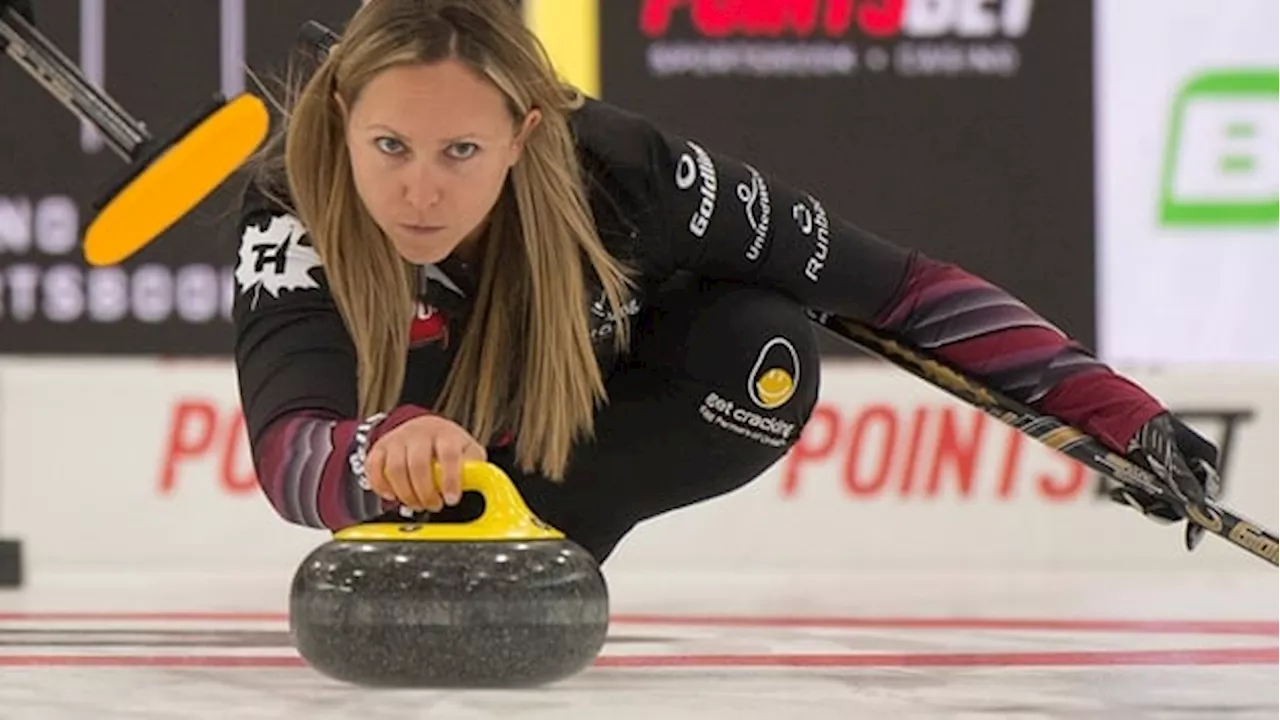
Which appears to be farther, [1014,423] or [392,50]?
[1014,423]

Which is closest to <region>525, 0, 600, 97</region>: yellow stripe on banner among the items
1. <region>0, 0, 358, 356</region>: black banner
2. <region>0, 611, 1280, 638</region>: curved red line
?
<region>0, 0, 358, 356</region>: black banner

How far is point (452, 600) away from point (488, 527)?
0.06m

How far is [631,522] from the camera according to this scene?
2330 millimetres

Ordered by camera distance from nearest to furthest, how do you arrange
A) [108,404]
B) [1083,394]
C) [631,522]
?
[1083,394] < [631,522] < [108,404]

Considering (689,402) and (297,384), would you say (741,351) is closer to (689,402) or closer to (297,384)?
(689,402)

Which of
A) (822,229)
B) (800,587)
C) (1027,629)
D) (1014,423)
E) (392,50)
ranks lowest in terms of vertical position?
(800,587)

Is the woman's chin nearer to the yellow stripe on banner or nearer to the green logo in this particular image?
the yellow stripe on banner

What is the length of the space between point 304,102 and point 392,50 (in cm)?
14

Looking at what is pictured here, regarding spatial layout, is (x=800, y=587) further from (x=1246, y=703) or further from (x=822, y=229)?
(x=1246, y=703)

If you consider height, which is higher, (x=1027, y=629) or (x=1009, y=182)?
(x=1009, y=182)

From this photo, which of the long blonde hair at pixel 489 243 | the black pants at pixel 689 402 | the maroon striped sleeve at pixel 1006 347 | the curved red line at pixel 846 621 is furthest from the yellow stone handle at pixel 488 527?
the curved red line at pixel 846 621

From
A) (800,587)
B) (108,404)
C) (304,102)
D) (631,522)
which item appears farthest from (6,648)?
(108,404)

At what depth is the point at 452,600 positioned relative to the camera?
147cm

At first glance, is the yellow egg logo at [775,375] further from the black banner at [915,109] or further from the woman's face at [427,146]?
the black banner at [915,109]
